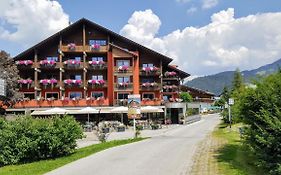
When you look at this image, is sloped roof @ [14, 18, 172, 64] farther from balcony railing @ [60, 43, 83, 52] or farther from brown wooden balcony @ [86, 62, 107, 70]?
brown wooden balcony @ [86, 62, 107, 70]

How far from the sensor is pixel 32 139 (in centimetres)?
1941

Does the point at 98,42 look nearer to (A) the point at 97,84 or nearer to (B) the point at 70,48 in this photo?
(B) the point at 70,48

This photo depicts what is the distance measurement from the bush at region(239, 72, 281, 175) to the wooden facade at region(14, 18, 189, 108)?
130 ft

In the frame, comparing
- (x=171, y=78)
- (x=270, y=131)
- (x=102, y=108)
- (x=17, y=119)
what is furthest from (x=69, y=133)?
(x=171, y=78)

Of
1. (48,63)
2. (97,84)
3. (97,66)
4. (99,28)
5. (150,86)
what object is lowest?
(150,86)

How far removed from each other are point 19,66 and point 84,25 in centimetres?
1057

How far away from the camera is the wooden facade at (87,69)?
174 feet

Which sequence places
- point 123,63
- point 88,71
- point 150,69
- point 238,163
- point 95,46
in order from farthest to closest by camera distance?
point 88,71 → point 150,69 → point 123,63 → point 95,46 → point 238,163

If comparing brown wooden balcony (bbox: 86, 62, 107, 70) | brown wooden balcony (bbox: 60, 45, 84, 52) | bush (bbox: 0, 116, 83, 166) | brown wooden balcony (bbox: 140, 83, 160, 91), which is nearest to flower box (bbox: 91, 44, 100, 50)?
brown wooden balcony (bbox: 60, 45, 84, 52)

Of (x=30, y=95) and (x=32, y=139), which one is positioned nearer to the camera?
(x=32, y=139)

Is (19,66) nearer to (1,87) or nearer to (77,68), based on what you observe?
(77,68)

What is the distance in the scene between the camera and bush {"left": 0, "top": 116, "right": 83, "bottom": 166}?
19172 mm

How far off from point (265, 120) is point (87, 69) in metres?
45.0

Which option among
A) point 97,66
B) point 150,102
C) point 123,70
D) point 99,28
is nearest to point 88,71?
point 97,66
